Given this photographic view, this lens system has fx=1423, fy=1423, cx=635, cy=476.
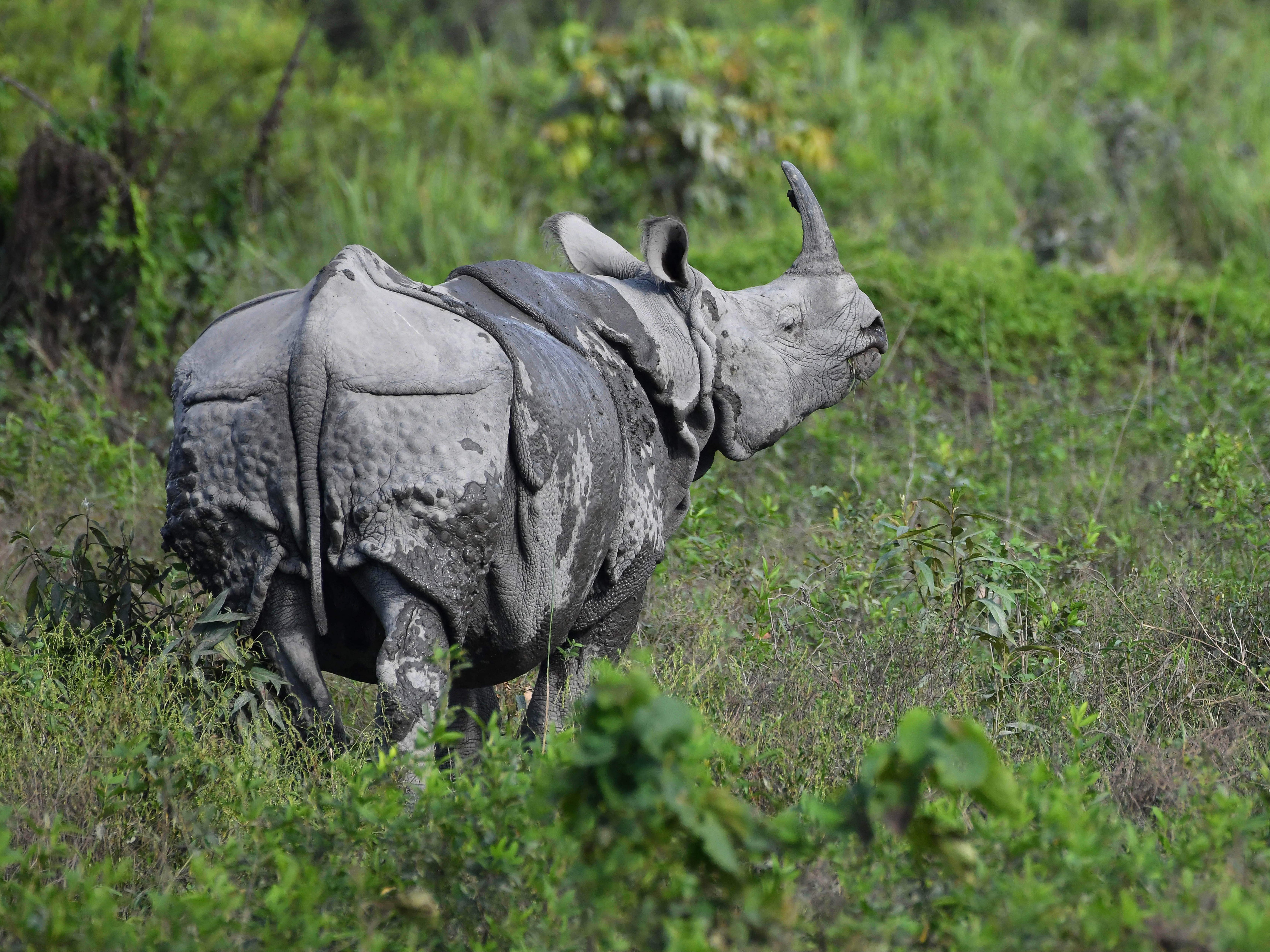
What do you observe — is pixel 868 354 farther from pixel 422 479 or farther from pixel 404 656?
pixel 404 656

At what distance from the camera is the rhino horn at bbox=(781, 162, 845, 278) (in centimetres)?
439

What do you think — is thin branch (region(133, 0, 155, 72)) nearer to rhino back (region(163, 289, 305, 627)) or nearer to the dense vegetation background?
the dense vegetation background

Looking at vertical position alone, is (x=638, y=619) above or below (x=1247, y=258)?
above

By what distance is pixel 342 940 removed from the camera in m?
2.71

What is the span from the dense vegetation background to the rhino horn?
880 millimetres

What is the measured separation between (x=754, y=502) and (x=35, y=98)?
4.55 meters

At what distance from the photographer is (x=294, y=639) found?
3.20 metres

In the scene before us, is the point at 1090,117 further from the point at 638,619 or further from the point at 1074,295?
the point at 638,619

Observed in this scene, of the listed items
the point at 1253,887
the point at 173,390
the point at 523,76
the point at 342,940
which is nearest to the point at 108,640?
the point at 173,390

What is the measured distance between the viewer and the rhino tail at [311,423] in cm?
306

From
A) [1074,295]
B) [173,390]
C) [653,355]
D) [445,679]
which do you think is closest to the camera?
[445,679]

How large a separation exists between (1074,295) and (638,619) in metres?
5.25

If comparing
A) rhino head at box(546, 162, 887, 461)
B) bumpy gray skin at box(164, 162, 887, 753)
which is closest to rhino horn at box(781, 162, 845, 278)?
rhino head at box(546, 162, 887, 461)

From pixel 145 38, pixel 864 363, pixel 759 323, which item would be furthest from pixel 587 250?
pixel 145 38
